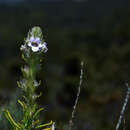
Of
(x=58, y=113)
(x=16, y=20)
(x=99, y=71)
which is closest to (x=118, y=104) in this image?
(x=58, y=113)

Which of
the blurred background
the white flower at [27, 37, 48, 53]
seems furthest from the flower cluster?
the blurred background

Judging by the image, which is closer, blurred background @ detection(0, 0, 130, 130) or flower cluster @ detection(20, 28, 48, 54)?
flower cluster @ detection(20, 28, 48, 54)

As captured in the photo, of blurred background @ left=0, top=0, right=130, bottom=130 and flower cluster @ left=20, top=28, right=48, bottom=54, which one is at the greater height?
blurred background @ left=0, top=0, right=130, bottom=130

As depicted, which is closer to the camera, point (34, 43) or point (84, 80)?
point (34, 43)

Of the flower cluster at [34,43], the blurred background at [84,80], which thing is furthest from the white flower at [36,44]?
the blurred background at [84,80]

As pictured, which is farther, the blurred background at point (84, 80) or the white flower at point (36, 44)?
the blurred background at point (84, 80)

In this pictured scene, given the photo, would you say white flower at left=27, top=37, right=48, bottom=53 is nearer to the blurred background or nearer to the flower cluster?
the flower cluster

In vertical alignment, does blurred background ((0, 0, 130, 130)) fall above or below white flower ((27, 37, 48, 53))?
above

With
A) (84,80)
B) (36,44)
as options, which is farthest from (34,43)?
(84,80)

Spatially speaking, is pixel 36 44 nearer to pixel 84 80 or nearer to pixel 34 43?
pixel 34 43

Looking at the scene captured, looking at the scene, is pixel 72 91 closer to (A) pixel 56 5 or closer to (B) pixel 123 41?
(B) pixel 123 41

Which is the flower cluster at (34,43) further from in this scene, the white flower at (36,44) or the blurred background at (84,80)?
the blurred background at (84,80)
